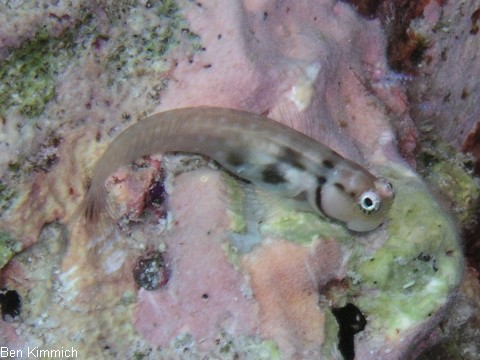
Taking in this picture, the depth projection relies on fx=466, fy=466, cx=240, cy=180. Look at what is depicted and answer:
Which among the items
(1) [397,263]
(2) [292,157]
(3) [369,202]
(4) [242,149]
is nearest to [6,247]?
(4) [242,149]

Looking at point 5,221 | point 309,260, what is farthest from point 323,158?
point 5,221

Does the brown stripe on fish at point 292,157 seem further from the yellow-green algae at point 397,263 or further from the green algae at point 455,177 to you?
the green algae at point 455,177

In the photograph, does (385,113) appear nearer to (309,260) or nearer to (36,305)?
(309,260)

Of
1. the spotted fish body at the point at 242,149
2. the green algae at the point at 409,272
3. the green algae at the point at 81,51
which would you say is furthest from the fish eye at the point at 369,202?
the green algae at the point at 81,51

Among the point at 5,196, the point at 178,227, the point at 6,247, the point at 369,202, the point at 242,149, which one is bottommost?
the point at 6,247

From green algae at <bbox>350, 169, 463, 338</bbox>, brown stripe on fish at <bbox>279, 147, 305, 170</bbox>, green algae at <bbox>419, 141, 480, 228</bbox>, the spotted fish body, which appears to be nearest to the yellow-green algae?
green algae at <bbox>350, 169, 463, 338</bbox>

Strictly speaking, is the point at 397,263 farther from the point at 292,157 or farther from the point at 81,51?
the point at 81,51
